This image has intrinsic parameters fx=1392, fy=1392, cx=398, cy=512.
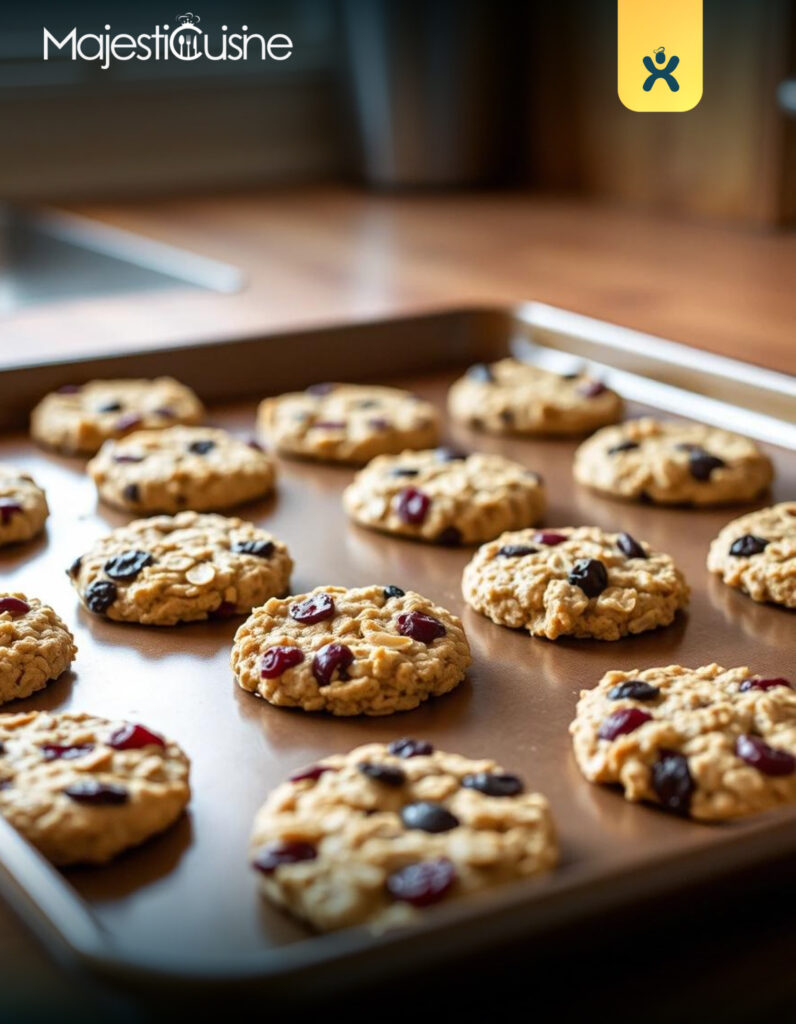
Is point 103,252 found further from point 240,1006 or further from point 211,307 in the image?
point 240,1006

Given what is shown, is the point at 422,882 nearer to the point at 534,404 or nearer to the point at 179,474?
the point at 179,474

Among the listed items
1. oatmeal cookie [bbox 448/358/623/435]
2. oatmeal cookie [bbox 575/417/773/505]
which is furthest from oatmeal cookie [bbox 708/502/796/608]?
oatmeal cookie [bbox 448/358/623/435]

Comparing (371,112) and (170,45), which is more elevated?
(170,45)

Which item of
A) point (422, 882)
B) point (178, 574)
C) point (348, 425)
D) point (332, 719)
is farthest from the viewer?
point (348, 425)

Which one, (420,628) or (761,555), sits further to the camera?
(761,555)

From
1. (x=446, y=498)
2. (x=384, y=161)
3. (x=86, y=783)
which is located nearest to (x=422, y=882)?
(x=86, y=783)

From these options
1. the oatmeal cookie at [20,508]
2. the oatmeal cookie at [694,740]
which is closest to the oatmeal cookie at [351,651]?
the oatmeal cookie at [694,740]

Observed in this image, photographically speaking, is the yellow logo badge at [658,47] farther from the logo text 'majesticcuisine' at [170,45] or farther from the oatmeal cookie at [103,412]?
the logo text 'majesticcuisine' at [170,45]
